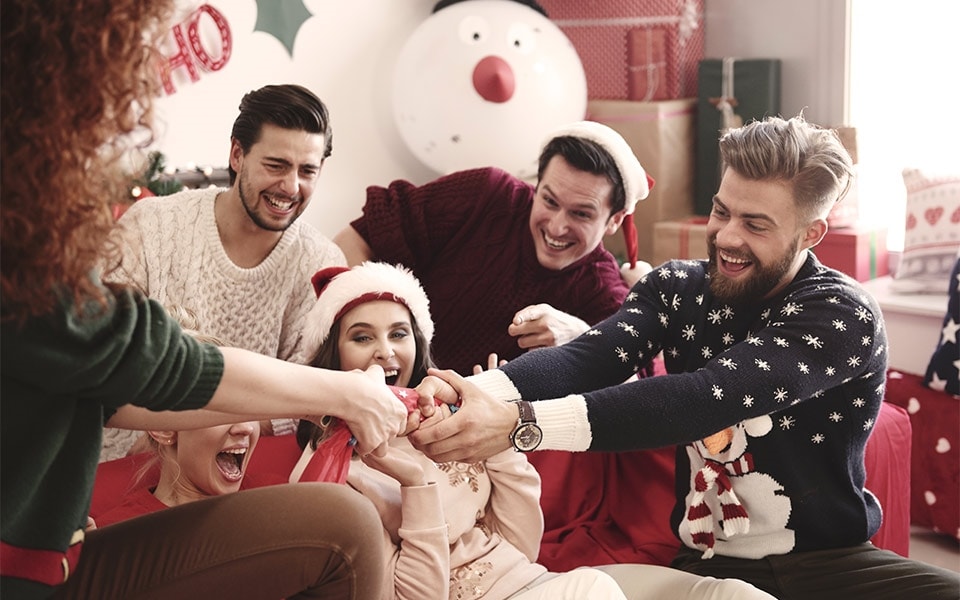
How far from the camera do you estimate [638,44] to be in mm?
4211

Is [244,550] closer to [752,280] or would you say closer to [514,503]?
[514,503]

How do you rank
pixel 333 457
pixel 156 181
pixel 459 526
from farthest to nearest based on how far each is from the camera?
1. pixel 156 181
2. pixel 459 526
3. pixel 333 457

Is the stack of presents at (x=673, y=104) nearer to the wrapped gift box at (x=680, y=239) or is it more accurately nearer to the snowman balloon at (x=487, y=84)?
the wrapped gift box at (x=680, y=239)

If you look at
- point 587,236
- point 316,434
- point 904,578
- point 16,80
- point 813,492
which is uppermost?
point 16,80

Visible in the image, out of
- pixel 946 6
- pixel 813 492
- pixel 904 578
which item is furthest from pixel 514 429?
pixel 946 6

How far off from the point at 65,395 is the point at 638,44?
3405 millimetres

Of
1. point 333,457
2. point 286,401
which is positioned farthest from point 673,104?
point 286,401

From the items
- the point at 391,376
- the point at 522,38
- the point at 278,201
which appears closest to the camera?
the point at 391,376

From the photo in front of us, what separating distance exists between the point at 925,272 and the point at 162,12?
2837 millimetres

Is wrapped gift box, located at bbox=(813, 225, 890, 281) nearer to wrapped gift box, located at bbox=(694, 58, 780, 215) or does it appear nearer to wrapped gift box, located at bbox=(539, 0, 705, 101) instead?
wrapped gift box, located at bbox=(694, 58, 780, 215)

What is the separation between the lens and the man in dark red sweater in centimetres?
269

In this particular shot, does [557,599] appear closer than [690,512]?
Yes

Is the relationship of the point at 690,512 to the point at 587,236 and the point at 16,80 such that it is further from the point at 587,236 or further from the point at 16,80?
the point at 16,80

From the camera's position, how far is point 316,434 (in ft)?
6.23
